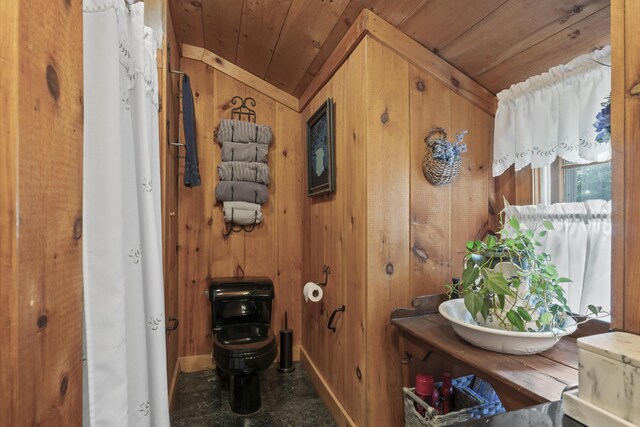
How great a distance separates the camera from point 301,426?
176cm

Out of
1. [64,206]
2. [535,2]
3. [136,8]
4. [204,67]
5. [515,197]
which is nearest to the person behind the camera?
[64,206]

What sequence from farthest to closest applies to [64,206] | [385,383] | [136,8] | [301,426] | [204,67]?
[204,67] → [301,426] → [385,383] → [136,8] → [64,206]

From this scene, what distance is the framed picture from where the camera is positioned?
1.84m

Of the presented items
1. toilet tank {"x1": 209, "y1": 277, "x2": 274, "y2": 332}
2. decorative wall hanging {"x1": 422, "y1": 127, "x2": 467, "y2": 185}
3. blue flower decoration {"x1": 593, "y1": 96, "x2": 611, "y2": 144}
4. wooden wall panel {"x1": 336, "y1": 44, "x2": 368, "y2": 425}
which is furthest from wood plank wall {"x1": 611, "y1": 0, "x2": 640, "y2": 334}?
toilet tank {"x1": 209, "y1": 277, "x2": 274, "y2": 332}

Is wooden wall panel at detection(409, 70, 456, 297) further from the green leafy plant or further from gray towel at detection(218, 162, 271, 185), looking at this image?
gray towel at detection(218, 162, 271, 185)

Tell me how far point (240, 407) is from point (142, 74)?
5.88ft

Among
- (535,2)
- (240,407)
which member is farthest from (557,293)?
(240,407)

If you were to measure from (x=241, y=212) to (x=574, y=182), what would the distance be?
1.92 metres

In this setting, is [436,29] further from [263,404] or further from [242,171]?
[263,404]

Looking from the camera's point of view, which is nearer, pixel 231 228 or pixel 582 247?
pixel 582 247

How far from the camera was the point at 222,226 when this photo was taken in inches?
96.0

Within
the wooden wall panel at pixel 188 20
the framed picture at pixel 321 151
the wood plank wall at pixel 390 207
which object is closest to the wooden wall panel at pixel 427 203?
the wood plank wall at pixel 390 207

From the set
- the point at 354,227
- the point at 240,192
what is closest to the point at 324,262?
the point at 354,227

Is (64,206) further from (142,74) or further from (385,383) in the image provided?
(385,383)
